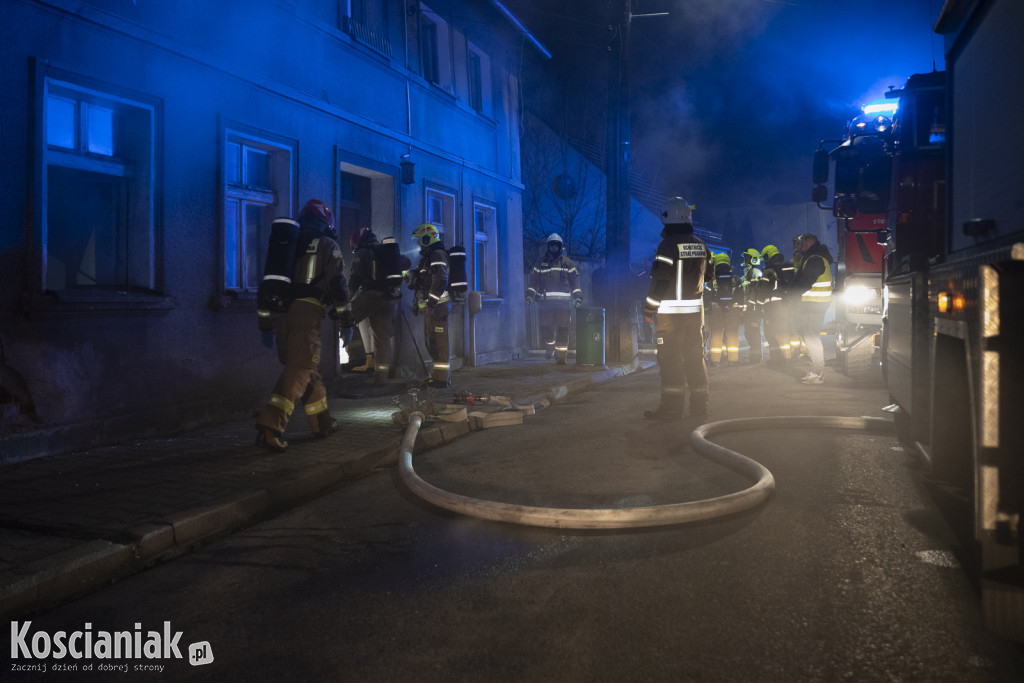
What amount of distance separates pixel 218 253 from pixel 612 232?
26.2 ft

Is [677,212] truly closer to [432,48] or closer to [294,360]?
[294,360]

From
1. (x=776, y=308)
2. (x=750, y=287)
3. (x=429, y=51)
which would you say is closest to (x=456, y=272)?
(x=429, y=51)

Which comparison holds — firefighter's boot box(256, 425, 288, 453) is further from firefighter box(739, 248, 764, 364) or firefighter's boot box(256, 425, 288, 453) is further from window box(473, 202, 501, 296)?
firefighter box(739, 248, 764, 364)

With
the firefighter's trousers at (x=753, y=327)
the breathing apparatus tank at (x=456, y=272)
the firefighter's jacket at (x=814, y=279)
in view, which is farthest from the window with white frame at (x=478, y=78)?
the firefighter's jacket at (x=814, y=279)

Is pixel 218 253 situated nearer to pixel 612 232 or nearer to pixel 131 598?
pixel 131 598

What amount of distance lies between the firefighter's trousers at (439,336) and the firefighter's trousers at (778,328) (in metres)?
5.86

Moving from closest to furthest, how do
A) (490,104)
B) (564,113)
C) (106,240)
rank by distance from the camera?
(106,240)
(490,104)
(564,113)

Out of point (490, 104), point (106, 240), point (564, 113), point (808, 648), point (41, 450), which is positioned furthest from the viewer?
point (564, 113)

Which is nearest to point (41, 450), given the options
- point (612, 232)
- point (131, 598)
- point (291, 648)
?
point (131, 598)

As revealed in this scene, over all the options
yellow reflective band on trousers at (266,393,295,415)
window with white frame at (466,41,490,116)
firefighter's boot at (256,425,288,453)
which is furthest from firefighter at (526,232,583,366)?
firefighter's boot at (256,425,288,453)

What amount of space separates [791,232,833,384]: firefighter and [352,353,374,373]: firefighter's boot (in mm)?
6245

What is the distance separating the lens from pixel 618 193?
14.2 metres

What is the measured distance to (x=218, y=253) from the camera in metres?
7.94

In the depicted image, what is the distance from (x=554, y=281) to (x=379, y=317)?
4487 mm
